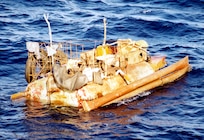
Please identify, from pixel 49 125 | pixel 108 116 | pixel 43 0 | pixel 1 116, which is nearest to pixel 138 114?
pixel 108 116

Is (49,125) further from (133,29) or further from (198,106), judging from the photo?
(133,29)

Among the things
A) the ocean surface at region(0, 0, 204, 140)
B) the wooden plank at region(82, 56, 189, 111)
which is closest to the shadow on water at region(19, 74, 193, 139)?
the ocean surface at region(0, 0, 204, 140)

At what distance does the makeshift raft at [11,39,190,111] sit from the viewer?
26.5 metres

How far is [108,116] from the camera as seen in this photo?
25859 millimetres

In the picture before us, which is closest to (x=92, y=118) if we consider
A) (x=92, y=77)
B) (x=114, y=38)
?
(x=92, y=77)

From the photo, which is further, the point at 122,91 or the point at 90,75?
the point at 122,91

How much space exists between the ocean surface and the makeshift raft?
0.55 metres

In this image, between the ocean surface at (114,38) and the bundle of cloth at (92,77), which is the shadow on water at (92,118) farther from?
the bundle of cloth at (92,77)

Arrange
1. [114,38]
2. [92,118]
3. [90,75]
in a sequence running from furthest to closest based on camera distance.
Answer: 1. [114,38]
2. [90,75]
3. [92,118]

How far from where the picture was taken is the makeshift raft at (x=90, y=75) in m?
26.5

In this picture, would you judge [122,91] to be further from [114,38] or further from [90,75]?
[114,38]

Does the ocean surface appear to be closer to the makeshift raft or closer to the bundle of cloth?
the makeshift raft

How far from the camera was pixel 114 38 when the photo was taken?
4028cm

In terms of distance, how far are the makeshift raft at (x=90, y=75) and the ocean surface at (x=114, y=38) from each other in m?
0.55
